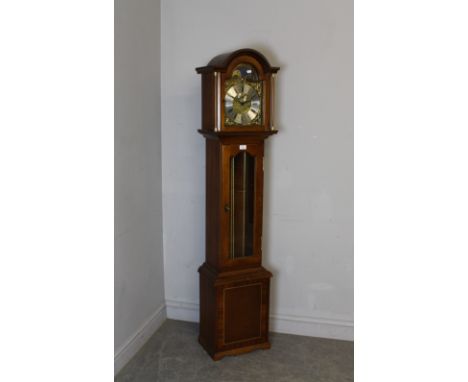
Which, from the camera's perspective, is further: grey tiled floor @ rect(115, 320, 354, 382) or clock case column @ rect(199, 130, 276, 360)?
clock case column @ rect(199, 130, 276, 360)

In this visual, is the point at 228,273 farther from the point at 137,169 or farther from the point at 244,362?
the point at 137,169

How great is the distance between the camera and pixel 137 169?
3.01 meters

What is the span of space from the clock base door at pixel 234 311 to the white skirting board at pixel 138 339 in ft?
1.17

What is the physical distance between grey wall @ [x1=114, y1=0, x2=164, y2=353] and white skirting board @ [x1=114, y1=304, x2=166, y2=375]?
0.08 ft

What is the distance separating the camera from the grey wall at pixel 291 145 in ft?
10.2

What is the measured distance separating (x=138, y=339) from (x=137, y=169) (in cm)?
101

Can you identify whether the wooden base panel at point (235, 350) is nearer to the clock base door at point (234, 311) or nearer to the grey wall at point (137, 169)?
the clock base door at point (234, 311)

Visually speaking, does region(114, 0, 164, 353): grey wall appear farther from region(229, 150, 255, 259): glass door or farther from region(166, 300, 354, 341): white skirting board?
region(166, 300, 354, 341): white skirting board

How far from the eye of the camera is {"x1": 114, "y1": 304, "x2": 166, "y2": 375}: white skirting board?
9.18 ft

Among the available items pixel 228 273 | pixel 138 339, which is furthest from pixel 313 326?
pixel 138 339

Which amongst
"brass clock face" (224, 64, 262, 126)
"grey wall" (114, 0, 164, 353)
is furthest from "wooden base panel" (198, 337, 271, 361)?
"brass clock face" (224, 64, 262, 126)
